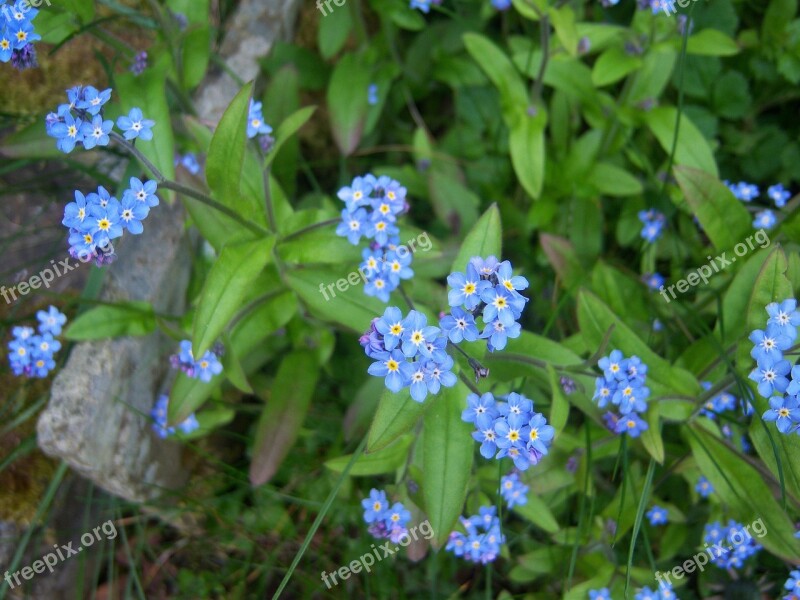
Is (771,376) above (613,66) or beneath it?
beneath

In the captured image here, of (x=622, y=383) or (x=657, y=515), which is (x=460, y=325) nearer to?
(x=622, y=383)

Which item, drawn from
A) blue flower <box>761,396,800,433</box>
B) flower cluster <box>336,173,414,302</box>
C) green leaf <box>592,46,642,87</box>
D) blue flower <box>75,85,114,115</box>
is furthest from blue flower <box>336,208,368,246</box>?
green leaf <box>592,46,642,87</box>

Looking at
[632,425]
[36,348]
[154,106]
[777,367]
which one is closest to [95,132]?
[154,106]

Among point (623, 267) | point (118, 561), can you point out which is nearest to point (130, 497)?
point (118, 561)

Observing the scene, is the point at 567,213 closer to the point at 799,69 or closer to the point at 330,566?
the point at 799,69

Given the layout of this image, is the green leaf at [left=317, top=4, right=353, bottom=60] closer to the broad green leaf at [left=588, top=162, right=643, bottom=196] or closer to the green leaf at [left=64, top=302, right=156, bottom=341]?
the broad green leaf at [left=588, top=162, right=643, bottom=196]

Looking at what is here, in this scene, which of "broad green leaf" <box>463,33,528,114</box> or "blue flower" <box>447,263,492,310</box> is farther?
"broad green leaf" <box>463,33,528,114</box>
